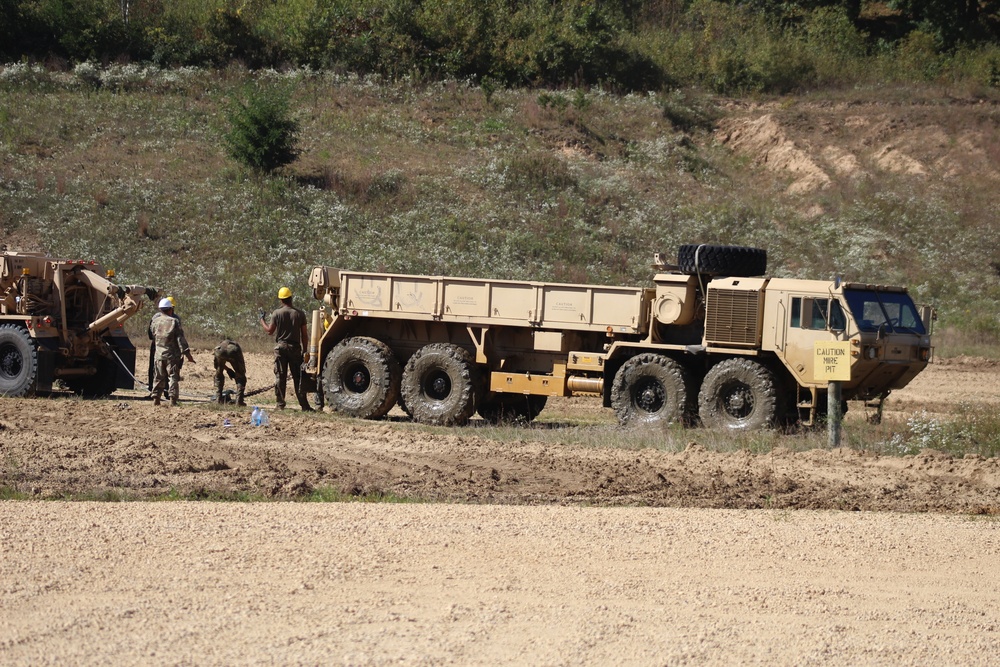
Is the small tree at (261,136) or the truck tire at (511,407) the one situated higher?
the small tree at (261,136)

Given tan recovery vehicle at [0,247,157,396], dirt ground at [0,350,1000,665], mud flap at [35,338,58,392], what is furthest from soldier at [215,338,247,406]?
dirt ground at [0,350,1000,665]

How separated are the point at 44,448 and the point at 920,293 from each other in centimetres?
2523

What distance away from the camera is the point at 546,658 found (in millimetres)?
6375

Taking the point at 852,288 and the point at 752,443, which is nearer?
the point at 752,443

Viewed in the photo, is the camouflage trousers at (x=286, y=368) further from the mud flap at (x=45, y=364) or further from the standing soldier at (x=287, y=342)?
the mud flap at (x=45, y=364)

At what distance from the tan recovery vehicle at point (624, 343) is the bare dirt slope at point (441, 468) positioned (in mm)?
902

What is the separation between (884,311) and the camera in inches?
596

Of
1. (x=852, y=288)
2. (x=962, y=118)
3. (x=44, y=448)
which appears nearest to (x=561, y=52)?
(x=962, y=118)

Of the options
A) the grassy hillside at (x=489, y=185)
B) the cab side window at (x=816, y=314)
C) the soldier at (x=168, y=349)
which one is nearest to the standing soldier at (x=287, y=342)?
the soldier at (x=168, y=349)

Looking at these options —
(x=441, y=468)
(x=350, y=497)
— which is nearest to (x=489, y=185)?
(x=441, y=468)

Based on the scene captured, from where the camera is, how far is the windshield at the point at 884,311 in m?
14.9

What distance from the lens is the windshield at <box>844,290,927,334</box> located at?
14.9 m

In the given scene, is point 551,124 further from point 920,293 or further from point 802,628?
point 802,628

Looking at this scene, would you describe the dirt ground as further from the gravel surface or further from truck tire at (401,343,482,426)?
truck tire at (401,343,482,426)
